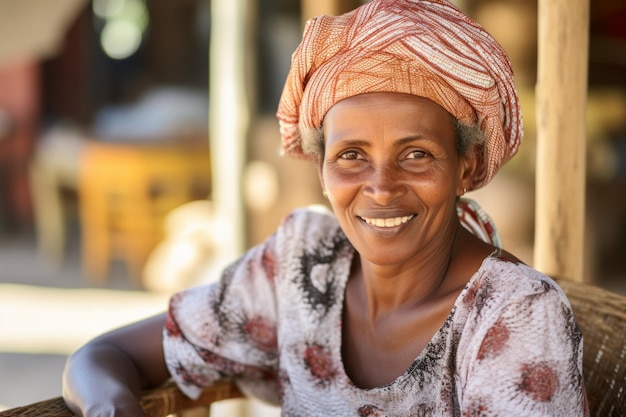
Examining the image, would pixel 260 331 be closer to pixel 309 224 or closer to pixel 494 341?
pixel 309 224

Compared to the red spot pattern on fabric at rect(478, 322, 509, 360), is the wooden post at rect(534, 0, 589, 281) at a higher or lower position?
higher

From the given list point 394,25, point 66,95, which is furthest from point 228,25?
point 66,95

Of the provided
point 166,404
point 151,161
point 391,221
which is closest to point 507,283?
point 391,221

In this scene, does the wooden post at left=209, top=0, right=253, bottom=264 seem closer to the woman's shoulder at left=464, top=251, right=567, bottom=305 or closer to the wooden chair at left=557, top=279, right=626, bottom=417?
the wooden chair at left=557, top=279, right=626, bottom=417

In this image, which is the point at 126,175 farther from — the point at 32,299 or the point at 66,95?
the point at 66,95

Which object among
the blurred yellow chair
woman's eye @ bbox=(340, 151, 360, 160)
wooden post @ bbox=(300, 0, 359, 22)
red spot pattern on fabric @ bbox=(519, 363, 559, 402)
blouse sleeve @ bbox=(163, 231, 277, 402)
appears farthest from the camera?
the blurred yellow chair

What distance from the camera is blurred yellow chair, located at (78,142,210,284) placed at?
275 inches

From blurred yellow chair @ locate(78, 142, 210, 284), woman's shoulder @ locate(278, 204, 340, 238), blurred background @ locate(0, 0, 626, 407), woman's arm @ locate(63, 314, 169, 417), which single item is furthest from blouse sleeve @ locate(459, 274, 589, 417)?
blurred yellow chair @ locate(78, 142, 210, 284)

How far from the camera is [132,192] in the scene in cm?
697

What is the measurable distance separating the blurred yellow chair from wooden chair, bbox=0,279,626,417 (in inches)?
196

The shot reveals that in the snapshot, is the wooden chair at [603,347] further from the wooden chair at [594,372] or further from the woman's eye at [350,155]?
the woman's eye at [350,155]

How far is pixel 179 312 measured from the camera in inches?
83.2

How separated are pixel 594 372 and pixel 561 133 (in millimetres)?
617

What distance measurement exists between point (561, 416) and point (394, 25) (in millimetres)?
783
